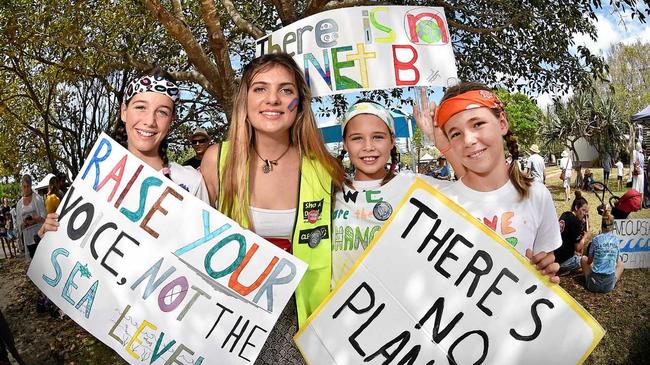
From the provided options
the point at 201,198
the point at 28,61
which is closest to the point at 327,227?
the point at 201,198

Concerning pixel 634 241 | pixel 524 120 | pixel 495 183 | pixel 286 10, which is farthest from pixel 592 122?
pixel 524 120

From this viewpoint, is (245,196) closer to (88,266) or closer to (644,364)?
(88,266)

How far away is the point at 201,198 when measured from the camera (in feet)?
7.95

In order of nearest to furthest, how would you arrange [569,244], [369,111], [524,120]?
[369,111] < [569,244] < [524,120]

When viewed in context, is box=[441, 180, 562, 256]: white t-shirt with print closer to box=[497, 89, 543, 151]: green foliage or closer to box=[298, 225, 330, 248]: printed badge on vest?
box=[298, 225, 330, 248]: printed badge on vest

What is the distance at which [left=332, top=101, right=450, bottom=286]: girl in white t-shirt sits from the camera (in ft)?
8.14

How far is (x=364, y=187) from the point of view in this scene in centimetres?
258

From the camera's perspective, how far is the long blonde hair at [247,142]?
2.30 m

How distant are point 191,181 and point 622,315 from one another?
5634 millimetres

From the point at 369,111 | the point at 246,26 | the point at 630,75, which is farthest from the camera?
the point at 630,75

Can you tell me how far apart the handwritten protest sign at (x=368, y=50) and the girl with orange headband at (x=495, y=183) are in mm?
1475

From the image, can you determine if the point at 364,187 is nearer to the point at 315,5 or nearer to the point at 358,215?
the point at 358,215

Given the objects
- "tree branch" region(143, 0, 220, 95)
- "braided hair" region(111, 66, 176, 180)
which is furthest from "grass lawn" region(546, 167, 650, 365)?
"tree branch" region(143, 0, 220, 95)

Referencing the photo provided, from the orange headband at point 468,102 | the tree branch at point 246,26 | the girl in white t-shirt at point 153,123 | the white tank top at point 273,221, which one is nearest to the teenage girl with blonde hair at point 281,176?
the white tank top at point 273,221
